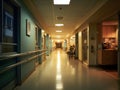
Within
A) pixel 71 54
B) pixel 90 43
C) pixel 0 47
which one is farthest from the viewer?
pixel 71 54

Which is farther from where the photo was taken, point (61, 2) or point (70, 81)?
point (61, 2)

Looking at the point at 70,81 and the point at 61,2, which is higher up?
the point at 61,2

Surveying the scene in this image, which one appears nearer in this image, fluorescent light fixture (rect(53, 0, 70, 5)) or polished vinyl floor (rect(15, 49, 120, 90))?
polished vinyl floor (rect(15, 49, 120, 90))

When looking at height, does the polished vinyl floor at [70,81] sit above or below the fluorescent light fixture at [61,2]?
below

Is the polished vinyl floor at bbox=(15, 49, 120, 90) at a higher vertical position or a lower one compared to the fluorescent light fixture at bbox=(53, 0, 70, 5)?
lower

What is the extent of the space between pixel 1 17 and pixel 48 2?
2.57m

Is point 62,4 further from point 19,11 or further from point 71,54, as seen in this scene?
point 71,54

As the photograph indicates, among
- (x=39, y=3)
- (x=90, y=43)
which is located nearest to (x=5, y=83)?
(x=39, y=3)

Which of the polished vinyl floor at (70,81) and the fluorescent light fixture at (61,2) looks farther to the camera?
the fluorescent light fixture at (61,2)

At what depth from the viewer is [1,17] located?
3412 millimetres

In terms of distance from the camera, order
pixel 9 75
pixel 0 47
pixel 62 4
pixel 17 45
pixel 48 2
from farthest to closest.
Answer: pixel 62 4, pixel 48 2, pixel 17 45, pixel 9 75, pixel 0 47

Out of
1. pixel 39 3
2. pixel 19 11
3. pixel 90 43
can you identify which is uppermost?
pixel 39 3

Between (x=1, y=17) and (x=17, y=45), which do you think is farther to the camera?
(x=17, y=45)

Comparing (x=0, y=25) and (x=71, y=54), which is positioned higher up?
(x=0, y=25)
